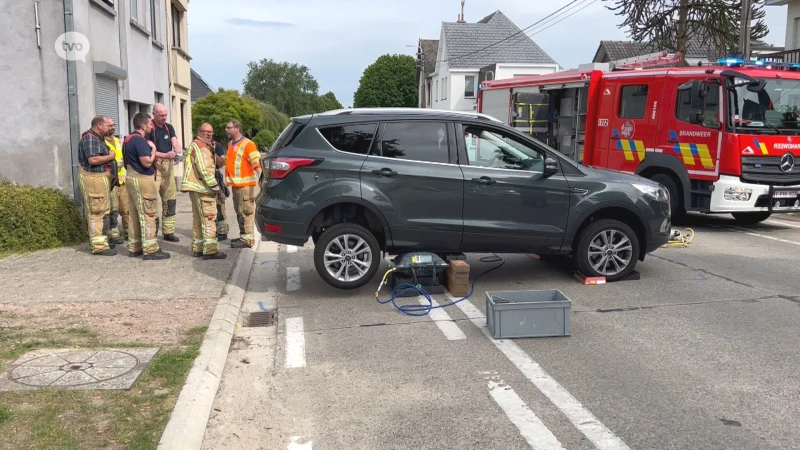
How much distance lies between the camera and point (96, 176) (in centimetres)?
884

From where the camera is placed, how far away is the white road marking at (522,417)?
3.99 metres

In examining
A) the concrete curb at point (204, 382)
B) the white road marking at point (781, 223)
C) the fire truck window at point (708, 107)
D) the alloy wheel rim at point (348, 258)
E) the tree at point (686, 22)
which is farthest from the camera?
the tree at point (686, 22)

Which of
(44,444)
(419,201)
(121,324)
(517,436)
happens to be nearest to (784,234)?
(419,201)

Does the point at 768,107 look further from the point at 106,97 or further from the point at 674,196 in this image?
the point at 106,97

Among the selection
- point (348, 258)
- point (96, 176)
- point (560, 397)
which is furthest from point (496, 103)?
point (560, 397)

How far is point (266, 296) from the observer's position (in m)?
7.56

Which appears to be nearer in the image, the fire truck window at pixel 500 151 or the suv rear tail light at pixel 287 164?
the suv rear tail light at pixel 287 164

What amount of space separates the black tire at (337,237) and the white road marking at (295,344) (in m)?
0.73

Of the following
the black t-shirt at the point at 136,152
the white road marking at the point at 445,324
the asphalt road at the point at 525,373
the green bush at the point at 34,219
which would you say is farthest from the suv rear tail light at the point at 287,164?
the green bush at the point at 34,219

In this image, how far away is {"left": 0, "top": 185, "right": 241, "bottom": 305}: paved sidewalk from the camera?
278 inches

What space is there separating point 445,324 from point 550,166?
2.14m

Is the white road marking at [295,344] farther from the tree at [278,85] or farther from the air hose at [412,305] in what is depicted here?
the tree at [278,85]

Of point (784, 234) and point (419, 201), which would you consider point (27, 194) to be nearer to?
point (419, 201)

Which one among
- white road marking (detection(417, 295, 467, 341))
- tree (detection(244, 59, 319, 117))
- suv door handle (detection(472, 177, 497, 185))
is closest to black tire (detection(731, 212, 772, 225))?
suv door handle (detection(472, 177, 497, 185))
